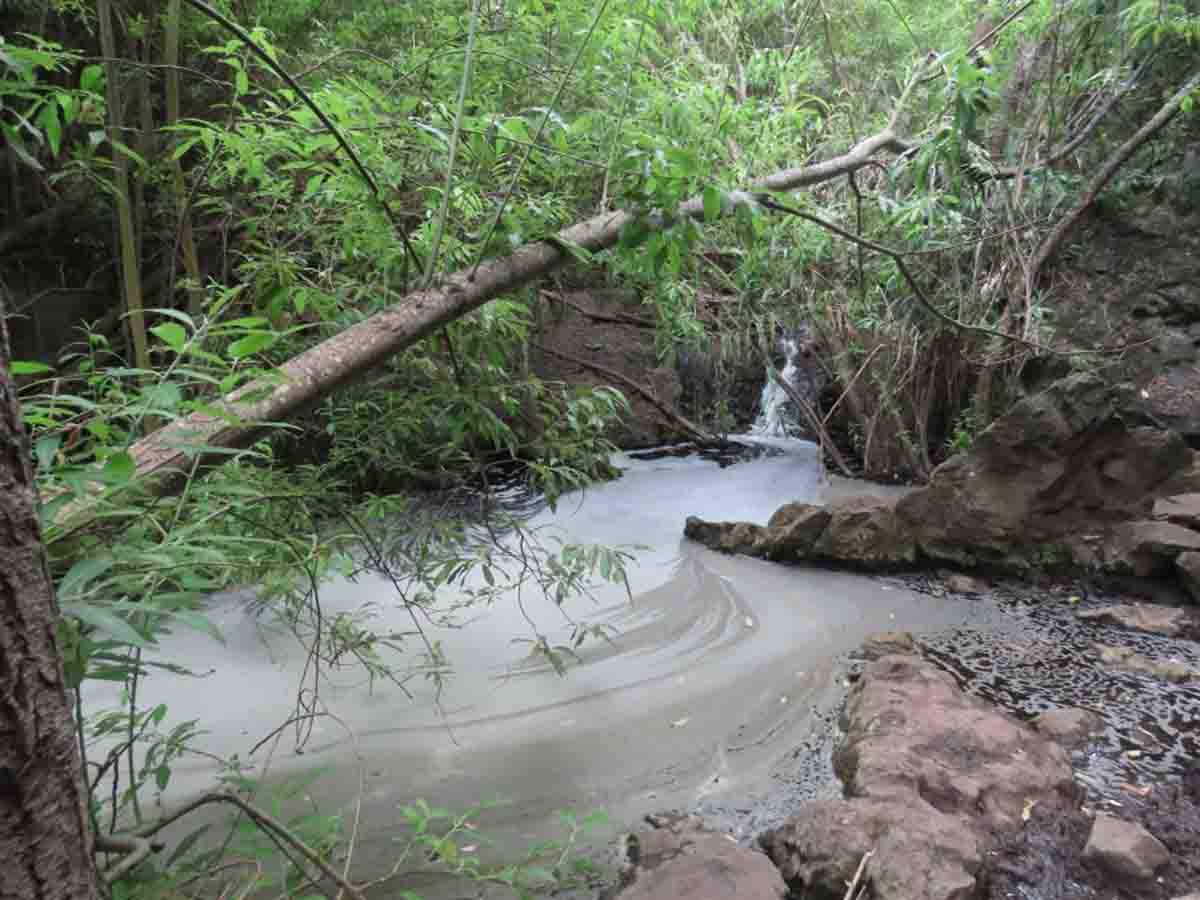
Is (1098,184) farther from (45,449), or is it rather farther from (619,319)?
(45,449)

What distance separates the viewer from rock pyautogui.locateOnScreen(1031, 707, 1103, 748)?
2.44 m

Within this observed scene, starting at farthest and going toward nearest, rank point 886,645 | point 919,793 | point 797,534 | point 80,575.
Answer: point 797,534, point 886,645, point 919,793, point 80,575

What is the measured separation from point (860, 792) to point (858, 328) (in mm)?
4415

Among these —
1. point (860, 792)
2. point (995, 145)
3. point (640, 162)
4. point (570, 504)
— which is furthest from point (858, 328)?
point (640, 162)

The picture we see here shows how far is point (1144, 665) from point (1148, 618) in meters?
0.49

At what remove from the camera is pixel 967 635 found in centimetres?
332

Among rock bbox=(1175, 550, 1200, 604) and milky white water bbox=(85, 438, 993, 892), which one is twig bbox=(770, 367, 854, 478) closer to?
milky white water bbox=(85, 438, 993, 892)

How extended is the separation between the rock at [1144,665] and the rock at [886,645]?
763 mm

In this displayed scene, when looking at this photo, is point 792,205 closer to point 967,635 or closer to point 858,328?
point 967,635

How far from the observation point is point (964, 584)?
153 inches

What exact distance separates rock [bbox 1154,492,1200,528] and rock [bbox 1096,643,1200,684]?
103 centimetres

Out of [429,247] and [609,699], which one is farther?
[609,699]

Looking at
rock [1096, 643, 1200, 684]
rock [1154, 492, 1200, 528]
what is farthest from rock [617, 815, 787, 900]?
rock [1154, 492, 1200, 528]

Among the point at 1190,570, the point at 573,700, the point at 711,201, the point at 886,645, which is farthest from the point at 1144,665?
the point at 711,201
